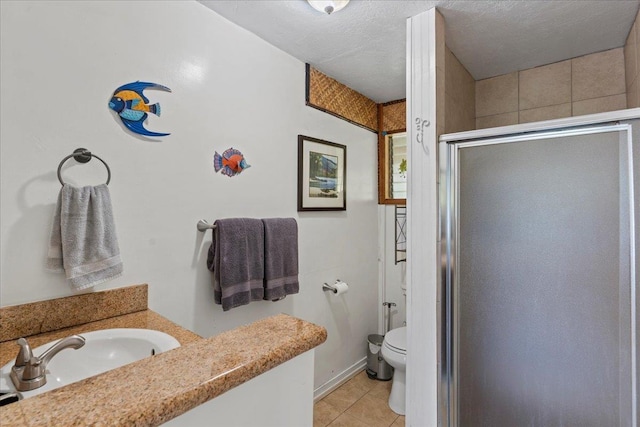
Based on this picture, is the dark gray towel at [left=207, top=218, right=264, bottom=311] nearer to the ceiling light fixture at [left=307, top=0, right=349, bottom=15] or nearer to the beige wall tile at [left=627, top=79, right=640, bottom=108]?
the ceiling light fixture at [left=307, top=0, right=349, bottom=15]

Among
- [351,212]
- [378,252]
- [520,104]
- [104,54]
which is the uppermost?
[520,104]

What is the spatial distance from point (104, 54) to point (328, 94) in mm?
1411

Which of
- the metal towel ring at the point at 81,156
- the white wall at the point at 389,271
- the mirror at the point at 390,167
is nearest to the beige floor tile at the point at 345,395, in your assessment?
the white wall at the point at 389,271

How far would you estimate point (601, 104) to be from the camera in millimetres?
1903

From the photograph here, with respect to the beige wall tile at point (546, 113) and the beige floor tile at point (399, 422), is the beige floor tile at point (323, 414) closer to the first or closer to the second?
the beige floor tile at point (399, 422)

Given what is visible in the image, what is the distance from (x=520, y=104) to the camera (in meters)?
2.15

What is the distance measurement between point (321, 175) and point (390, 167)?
2.97ft

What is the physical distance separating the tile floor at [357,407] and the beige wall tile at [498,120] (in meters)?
2.04

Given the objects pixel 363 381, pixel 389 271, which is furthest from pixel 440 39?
pixel 363 381

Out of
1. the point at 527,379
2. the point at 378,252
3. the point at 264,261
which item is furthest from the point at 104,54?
the point at 378,252

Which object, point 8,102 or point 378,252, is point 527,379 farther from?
point 8,102

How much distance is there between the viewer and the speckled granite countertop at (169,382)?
0.37 meters

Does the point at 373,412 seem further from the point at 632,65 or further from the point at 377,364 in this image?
the point at 632,65

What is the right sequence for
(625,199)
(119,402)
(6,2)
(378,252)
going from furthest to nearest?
(378,252) → (625,199) → (6,2) → (119,402)
